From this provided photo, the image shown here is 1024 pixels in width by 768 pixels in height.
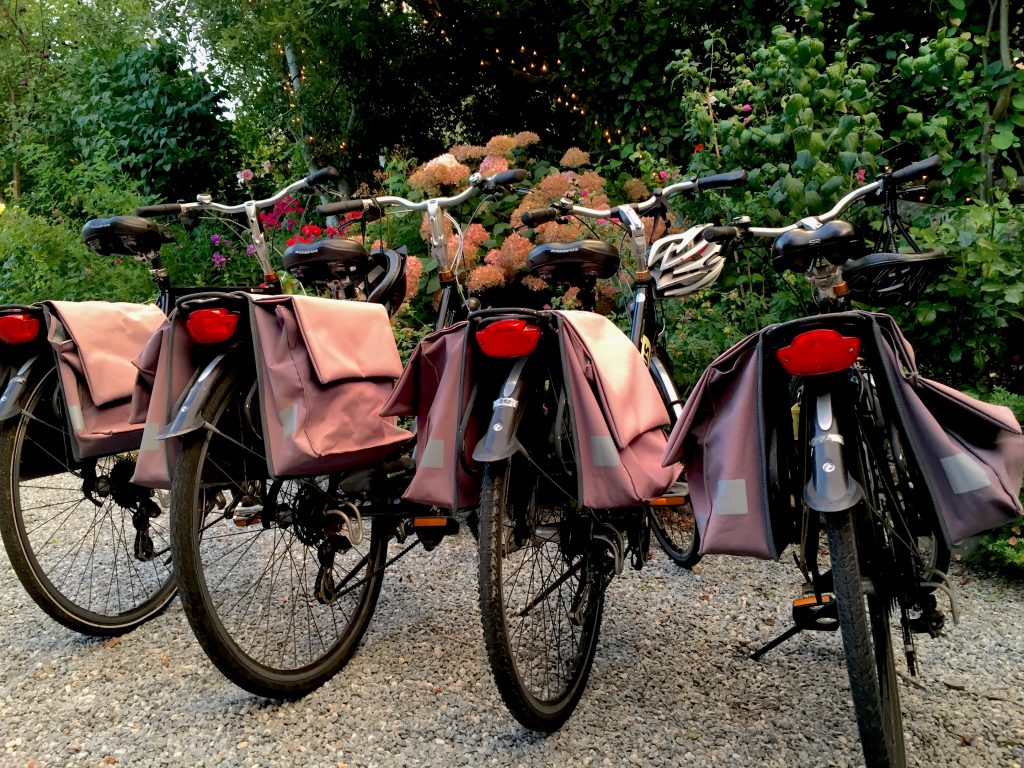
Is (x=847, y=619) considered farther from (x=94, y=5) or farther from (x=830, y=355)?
(x=94, y=5)

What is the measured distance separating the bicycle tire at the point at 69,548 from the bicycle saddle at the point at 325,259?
832 millimetres

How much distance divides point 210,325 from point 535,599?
42.3 inches

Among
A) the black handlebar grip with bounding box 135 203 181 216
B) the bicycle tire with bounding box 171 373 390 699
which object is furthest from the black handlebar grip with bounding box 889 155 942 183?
the black handlebar grip with bounding box 135 203 181 216

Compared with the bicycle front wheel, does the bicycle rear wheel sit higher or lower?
lower

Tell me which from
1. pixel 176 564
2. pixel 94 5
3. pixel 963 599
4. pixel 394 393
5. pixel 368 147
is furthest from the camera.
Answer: pixel 94 5

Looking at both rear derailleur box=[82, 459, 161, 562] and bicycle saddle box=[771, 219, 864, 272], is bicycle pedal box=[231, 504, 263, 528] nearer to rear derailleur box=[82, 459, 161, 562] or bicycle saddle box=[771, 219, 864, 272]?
rear derailleur box=[82, 459, 161, 562]

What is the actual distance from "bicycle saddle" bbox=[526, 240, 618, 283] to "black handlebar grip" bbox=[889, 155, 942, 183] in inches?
30.3

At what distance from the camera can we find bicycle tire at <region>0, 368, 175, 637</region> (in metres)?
2.29

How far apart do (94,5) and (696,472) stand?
32.8 ft

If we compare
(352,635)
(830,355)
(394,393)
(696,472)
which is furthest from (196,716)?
(830,355)

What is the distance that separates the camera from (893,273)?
1758mm

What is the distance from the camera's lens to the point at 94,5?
8.92m

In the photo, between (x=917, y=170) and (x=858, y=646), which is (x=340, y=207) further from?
(x=858, y=646)

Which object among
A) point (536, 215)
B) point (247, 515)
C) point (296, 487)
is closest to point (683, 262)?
point (536, 215)
